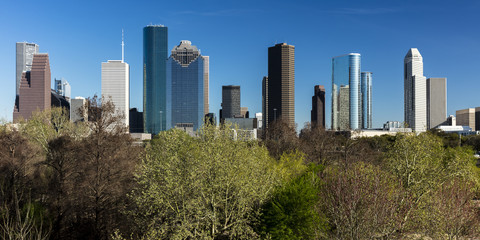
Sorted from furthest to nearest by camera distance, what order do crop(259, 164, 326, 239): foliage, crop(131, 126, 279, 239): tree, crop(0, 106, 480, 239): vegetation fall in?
crop(131, 126, 279, 239): tree → crop(259, 164, 326, 239): foliage → crop(0, 106, 480, 239): vegetation

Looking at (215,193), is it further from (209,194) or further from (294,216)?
(294,216)

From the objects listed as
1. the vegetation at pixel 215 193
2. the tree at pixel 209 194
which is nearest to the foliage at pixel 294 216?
the vegetation at pixel 215 193

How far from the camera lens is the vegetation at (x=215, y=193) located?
80.9 ft

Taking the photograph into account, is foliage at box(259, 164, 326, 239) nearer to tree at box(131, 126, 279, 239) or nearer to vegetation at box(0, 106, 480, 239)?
vegetation at box(0, 106, 480, 239)

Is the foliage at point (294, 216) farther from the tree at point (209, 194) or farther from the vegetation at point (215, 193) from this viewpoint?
the tree at point (209, 194)

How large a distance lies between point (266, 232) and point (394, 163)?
1744cm

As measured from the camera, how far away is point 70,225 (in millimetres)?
38625

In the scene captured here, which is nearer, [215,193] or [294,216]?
[294,216]

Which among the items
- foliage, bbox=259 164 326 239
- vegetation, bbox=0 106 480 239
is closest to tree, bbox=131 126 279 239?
vegetation, bbox=0 106 480 239

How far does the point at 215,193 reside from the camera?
100ft

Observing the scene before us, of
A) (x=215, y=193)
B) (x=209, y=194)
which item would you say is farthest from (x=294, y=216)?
(x=209, y=194)

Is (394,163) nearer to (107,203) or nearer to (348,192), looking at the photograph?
(348,192)

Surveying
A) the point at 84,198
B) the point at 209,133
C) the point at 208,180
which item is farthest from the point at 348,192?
the point at 84,198

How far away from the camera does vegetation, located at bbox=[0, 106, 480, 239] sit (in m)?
24.7
